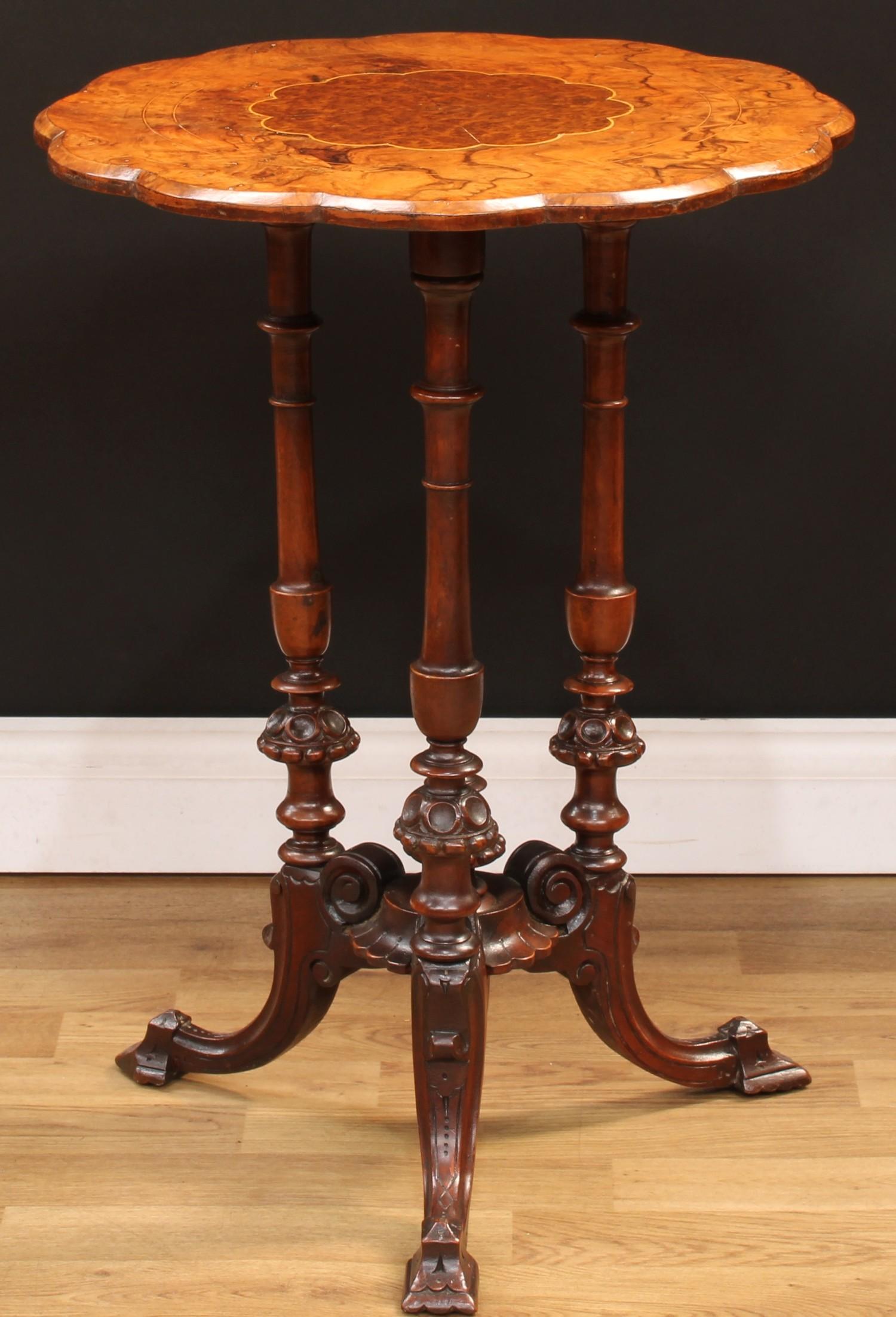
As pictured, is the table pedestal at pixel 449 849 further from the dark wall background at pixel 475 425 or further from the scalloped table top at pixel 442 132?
the dark wall background at pixel 475 425

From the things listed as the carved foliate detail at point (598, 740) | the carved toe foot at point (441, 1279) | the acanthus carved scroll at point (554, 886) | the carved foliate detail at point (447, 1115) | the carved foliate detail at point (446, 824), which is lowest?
the carved toe foot at point (441, 1279)

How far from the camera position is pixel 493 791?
2.17 meters

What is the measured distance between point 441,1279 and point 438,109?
1.05 meters

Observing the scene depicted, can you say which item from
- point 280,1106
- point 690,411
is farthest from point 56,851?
point 690,411

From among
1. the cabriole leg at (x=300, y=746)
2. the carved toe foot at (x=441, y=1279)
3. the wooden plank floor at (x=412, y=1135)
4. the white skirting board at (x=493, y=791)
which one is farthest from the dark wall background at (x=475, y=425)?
the carved toe foot at (x=441, y=1279)

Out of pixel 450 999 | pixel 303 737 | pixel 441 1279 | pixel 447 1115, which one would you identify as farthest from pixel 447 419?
pixel 441 1279

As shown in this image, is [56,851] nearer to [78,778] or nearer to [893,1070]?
[78,778]

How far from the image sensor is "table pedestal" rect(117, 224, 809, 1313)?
4.74 ft

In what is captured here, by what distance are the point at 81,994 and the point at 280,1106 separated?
33cm

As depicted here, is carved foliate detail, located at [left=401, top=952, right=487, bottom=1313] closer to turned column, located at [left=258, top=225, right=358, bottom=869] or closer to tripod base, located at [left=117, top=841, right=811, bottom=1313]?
tripod base, located at [left=117, top=841, right=811, bottom=1313]

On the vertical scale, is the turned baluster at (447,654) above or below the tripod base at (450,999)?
above

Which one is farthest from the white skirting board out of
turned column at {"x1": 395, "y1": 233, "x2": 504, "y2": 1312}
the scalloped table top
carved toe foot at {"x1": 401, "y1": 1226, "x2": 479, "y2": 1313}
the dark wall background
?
the scalloped table top

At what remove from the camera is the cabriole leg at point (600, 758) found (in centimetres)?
152

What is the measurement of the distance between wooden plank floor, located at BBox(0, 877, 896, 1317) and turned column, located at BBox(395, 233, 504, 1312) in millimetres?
80
